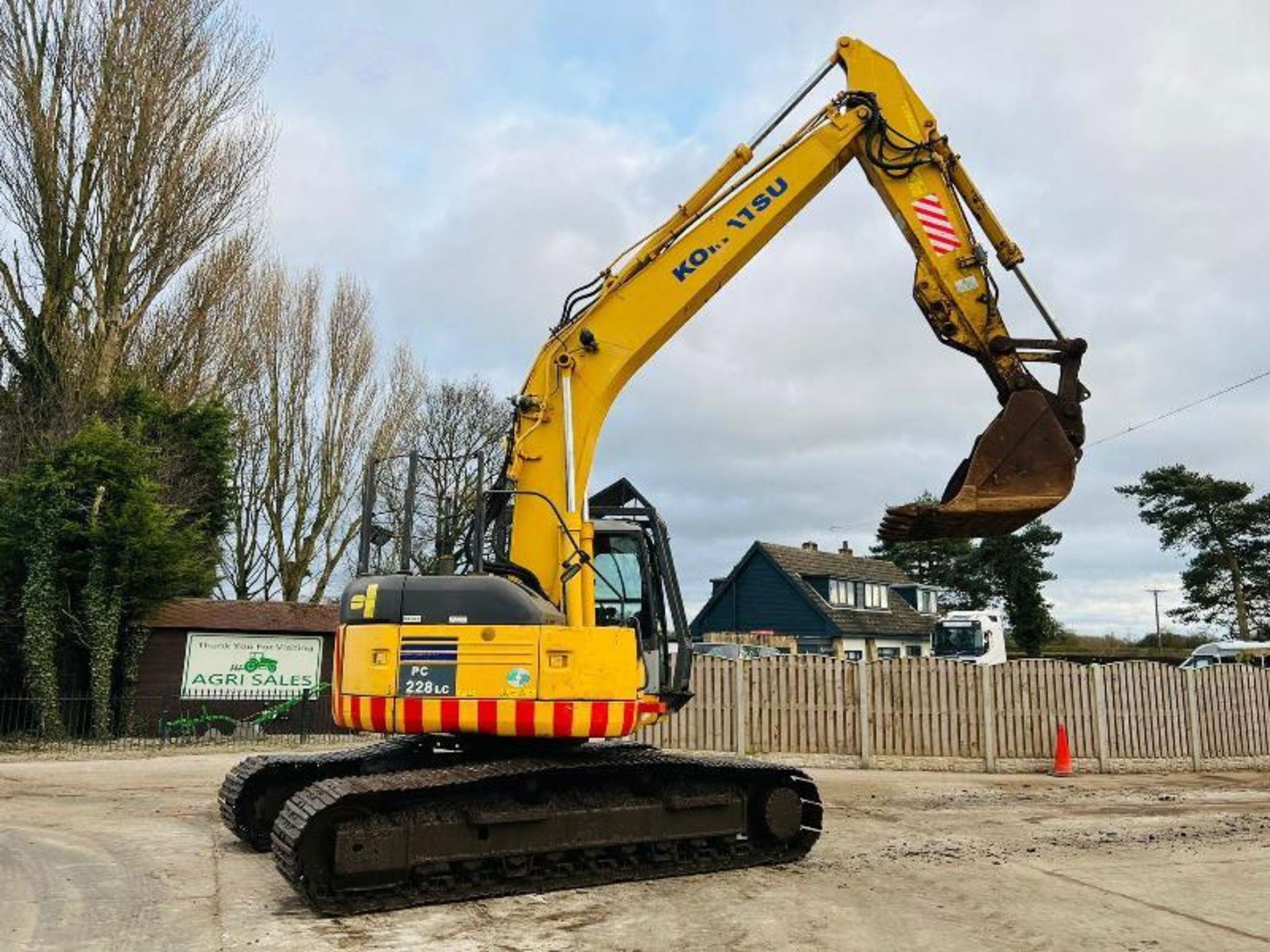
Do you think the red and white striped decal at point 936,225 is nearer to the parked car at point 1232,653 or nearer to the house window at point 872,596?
the parked car at point 1232,653

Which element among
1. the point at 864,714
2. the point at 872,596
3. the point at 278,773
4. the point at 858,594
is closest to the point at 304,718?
the point at 864,714

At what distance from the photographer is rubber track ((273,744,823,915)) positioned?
241 inches

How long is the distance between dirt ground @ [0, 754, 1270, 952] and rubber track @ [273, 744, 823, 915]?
0.40 feet

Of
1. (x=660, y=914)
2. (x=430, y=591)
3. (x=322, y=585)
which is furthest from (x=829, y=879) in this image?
(x=322, y=585)

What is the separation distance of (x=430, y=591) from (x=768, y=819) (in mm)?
3033

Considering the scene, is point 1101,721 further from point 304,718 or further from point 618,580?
point 304,718

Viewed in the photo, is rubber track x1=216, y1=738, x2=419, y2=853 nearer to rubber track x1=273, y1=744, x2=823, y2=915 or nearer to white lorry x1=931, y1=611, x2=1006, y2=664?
rubber track x1=273, y1=744, x2=823, y2=915

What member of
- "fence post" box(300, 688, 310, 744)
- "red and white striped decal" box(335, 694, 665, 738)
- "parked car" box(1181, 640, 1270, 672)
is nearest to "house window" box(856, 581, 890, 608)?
"parked car" box(1181, 640, 1270, 672)

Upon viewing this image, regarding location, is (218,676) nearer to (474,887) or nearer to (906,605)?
(474,887)

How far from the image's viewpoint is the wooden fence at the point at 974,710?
51.0 feet

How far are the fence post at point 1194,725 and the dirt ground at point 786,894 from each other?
215 inches

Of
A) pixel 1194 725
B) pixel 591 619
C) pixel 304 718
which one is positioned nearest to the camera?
pixel 591 619

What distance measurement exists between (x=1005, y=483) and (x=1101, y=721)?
9513 mm

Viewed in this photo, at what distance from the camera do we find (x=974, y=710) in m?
15.6
